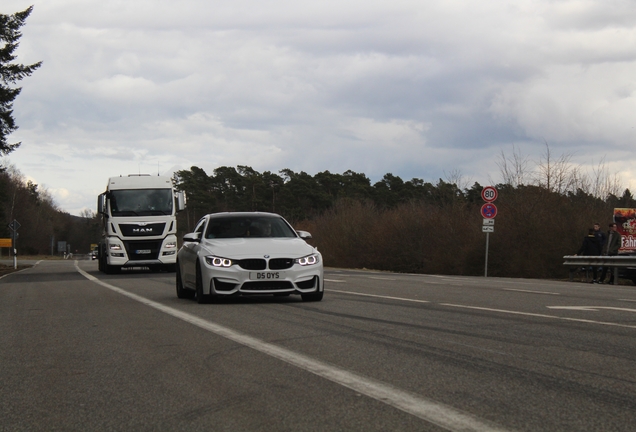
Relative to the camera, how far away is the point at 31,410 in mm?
5391

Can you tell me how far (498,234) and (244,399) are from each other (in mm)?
34503

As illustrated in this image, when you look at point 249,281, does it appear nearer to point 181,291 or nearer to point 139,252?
point 181,291

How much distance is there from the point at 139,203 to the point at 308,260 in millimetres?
17463

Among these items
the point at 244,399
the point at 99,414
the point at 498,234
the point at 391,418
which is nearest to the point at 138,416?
the point at 99,414

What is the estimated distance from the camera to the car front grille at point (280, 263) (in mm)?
12719

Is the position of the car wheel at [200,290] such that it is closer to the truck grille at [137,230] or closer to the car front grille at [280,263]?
the car front grille at [280,263]

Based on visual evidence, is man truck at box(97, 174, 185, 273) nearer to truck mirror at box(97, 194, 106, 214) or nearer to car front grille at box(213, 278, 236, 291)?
truck mirror at box(97, 194, 106, 214)

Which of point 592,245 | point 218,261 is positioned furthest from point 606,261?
point 218,261

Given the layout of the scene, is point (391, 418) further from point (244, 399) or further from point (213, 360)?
point (213, 360)

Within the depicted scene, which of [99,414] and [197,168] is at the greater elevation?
[197,168]

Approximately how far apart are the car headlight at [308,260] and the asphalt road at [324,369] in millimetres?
1048

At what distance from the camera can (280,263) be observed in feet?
41.9

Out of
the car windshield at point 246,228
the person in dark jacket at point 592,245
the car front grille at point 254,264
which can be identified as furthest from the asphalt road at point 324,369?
the person in dark jacket at point 592,245

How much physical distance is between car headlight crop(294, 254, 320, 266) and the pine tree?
2963 cm
